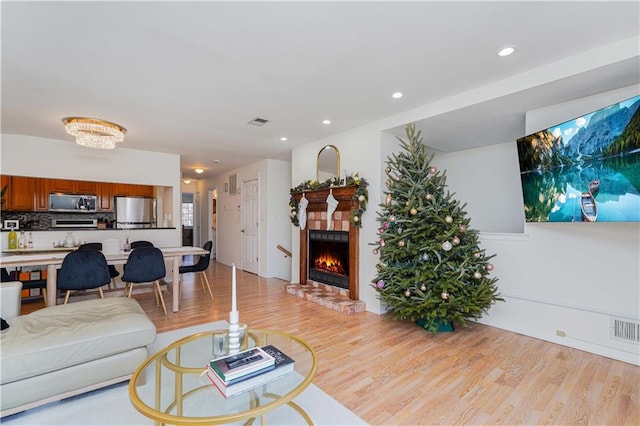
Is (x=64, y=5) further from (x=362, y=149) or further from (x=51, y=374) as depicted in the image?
(x=362, y=149)

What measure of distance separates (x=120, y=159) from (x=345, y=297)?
466 centimetres

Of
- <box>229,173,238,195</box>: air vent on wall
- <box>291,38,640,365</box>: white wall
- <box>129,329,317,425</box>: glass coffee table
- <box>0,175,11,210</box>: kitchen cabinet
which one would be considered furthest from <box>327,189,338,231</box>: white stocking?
<box>0,175,11,210</box>: kitchen cabinet

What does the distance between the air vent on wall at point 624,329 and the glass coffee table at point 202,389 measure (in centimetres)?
279

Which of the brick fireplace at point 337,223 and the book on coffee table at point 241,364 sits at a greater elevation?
the brick fireplace at point 337,223

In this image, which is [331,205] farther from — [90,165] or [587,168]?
[90,165]

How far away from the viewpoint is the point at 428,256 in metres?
3.09

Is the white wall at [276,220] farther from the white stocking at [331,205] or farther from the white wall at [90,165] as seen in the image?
the white stocking at [331,205]

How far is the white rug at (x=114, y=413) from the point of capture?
5.84 ft

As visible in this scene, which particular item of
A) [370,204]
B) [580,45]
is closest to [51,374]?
[370,204]

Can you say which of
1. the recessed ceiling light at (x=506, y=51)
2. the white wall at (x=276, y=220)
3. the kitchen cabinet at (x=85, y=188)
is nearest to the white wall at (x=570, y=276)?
the recessed ceiling light at (x=506, y=51)

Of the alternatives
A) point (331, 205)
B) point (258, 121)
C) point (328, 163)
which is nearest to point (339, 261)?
point (331, 205)

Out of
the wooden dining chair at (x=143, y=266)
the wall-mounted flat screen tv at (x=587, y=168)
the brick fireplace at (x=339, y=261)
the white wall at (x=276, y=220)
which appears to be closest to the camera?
the wall-mounted flat screen tv at (x=587, y=168)

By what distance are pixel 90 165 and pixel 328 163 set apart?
4.09 metres

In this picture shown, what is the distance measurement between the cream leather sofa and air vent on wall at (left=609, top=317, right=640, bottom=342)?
3903mm
